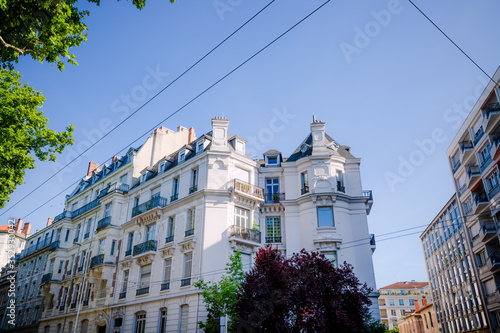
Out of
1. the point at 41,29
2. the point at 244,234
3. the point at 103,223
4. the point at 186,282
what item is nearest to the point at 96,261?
the point at 103,223

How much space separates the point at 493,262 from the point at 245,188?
857 inches

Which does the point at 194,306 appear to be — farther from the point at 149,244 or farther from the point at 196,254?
the point at 149,244

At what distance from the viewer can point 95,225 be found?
3497cm

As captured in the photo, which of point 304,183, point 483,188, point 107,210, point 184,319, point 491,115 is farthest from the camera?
point 107,210

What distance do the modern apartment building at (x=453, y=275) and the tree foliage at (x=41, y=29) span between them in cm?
3751

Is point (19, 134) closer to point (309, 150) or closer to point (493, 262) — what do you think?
point (309, 150)

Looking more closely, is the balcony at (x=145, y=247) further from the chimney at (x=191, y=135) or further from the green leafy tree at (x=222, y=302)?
the chimney at (x=191, y=135)

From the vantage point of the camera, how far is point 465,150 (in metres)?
34.0

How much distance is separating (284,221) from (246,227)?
296 cm

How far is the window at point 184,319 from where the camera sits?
23.5m

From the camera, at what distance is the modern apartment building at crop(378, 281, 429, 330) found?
83875 mm

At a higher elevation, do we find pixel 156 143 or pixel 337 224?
pixel 156 143

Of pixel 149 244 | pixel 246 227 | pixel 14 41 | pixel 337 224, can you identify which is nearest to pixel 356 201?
pixel 337 224

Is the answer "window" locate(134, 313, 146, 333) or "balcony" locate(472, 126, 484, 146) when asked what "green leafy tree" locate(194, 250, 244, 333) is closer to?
"window" locate(134, 313, 146, 333)
